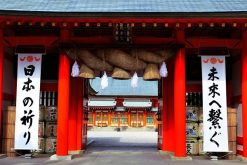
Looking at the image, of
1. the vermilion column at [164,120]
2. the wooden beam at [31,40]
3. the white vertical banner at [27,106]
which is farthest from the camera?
the vermilion column at [164,120]

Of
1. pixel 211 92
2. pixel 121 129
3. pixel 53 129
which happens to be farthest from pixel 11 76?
pixel 121 129

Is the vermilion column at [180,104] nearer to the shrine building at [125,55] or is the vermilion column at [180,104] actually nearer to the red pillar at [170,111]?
the shrine building at [125,55]

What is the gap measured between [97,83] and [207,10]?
119 feet

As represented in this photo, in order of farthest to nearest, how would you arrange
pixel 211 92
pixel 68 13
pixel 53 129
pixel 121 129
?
1. pixel 121 129
2. pixel 53 129
3. pixel 211 92
4. pixel 68 13

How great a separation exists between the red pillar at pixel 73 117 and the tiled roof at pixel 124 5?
3.94 m

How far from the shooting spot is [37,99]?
13.2 metres

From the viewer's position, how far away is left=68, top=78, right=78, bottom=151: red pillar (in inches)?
611

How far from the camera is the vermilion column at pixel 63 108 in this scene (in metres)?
12.9

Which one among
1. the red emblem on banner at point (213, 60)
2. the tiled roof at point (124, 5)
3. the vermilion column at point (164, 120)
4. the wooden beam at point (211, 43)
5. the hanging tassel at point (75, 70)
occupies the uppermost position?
the tiled roof at point (124, 5)

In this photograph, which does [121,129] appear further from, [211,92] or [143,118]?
[211,92]

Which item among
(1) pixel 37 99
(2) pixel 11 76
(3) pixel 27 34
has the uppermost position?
(3) pixel 27 34

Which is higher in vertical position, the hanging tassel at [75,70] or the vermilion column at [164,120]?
the hanging tassel at [75,70]

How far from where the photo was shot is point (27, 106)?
13.2 meters

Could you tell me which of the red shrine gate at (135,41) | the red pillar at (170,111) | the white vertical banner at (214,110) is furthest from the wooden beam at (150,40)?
the red pillar at (170,111)
